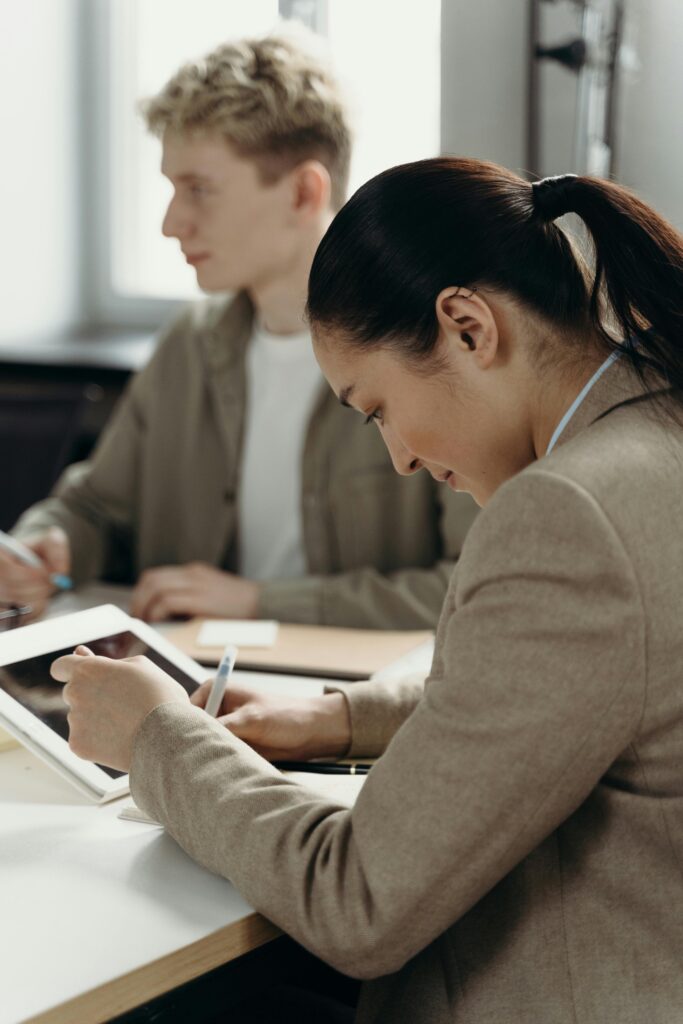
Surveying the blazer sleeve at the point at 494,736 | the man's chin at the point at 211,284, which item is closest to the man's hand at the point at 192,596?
the man's chin at the point at 211,284

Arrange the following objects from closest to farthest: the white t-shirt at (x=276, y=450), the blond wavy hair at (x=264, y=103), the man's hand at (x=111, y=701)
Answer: the man's hand at (x=111, y=701) < the blond wavy hair at (x=264, y=103) < the white t-shirt at (x=276, y=450)

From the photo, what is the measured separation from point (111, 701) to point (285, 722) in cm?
20

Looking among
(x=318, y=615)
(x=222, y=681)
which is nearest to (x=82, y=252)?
(x=318, y=615)

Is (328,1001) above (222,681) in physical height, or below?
below

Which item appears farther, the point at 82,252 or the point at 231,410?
the point at 82,252

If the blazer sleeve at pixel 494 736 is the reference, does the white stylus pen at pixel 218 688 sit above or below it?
below

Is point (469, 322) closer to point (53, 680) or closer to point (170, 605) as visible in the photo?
A: point (53, 680)

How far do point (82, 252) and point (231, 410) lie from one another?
136cm

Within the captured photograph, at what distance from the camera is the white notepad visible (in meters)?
1.63

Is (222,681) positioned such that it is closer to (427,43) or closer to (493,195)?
(493,195)

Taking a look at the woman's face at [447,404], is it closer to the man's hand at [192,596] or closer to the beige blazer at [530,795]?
the beige blazer at [530,795]

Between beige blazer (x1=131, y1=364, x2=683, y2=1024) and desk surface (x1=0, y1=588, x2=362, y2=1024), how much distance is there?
1.7 inches

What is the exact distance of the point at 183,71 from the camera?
1.91m

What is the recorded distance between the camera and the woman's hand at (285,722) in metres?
1.17
